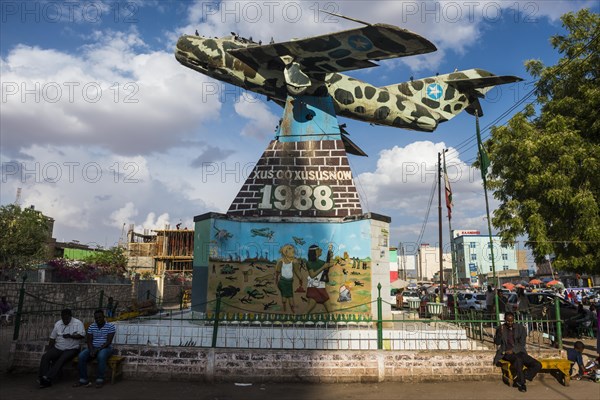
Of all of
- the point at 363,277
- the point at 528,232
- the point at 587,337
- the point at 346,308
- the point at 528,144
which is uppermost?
the point at 528,144

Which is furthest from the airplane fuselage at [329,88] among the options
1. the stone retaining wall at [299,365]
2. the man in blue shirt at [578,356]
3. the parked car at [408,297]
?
the parked car at [408,297]

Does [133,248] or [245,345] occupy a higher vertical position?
[133,248]

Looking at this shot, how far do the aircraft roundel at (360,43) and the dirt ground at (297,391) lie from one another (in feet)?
28.5

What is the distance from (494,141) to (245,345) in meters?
14.5

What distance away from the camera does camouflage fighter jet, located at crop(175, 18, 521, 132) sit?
38.6 feet

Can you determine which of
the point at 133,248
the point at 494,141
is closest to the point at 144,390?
the point at 494,141

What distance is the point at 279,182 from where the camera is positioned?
1337 cm

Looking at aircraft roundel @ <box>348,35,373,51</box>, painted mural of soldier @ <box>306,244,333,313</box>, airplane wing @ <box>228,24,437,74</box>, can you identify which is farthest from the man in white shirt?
aircraft roundel @ <box>348,35,373,51</box>

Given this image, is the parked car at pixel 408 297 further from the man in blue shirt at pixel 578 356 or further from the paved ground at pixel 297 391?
the paved ground at pixel 297 391

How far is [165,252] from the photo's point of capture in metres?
50.6

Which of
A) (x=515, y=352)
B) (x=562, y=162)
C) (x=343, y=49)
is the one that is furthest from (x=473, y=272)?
(x=515, y=352)

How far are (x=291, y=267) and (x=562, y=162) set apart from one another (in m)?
11.3

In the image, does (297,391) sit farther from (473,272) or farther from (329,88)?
(473,272)

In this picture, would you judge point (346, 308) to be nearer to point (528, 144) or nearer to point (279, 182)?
point (279, 182)
